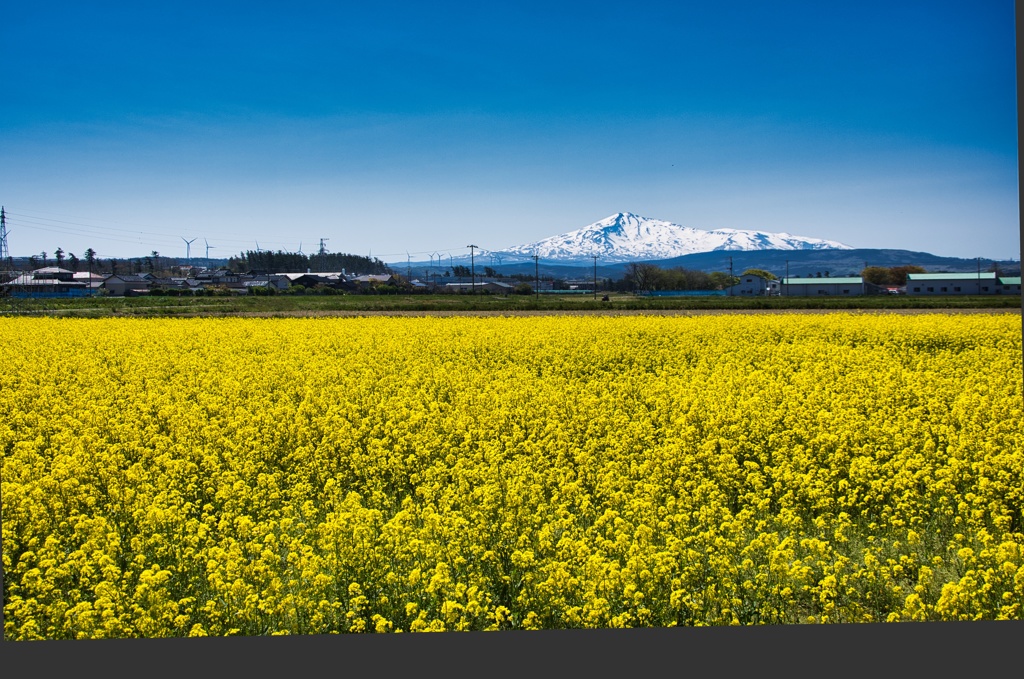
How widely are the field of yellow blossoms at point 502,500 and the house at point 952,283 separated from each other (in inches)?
671

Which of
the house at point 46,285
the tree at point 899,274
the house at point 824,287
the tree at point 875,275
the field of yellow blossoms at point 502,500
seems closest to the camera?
the field of yellow blossoms at point 502,500

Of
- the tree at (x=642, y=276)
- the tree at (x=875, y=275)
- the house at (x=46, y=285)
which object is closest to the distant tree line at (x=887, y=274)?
the tree at (x=875, y=275)

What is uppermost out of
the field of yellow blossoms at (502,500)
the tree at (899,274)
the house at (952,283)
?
the tree at (899,274)

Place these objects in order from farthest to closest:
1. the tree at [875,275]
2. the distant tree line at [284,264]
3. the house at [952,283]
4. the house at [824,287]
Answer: the distant tree line at [284,264], the house at [824,287], the tree at [875,275], the house at [952,283]

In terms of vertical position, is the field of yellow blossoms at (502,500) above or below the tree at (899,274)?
below

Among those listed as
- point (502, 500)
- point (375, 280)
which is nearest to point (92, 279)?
point (375, 280)

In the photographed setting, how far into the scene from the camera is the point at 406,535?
528 cm

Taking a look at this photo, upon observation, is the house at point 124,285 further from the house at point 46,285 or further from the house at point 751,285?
the house at point 751,285

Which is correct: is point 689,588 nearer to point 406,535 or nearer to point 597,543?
point 597,543

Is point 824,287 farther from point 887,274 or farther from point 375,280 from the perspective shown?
point 375,280

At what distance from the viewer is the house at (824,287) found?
5088 cm

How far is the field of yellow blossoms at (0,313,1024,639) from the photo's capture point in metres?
4.73

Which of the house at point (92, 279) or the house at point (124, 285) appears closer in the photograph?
the house at point (92, 279)

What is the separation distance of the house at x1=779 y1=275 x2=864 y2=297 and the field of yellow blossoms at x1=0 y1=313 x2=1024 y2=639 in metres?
42.6
